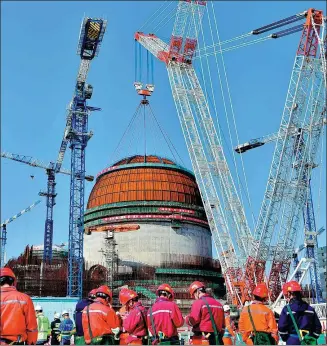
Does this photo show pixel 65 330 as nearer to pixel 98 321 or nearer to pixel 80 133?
pixel 98 321

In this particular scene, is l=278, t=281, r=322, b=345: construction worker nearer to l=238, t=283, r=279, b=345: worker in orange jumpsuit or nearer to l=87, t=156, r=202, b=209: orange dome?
l=238, t=283, r=279, b=345: worker in orange jumpsuit

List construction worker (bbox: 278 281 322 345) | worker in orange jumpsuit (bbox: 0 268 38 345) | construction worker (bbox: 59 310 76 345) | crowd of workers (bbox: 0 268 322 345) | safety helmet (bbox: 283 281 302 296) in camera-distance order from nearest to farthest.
Result: 1. worker in orange jumpsuit (bbox: 0 268 38 345)
2. construction worker (bbox: 278 281 322 345)
3. crowd of workers (bbox: 0 268 322 345)
4. safety helmet (bbox: 283 281 302 296)
5. construction worker (bbox: 59 310 76 345)

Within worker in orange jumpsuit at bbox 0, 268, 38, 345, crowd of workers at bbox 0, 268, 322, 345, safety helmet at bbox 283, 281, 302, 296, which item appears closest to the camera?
worker in orange jumpsuit at bbox 0, 268, 38, 345

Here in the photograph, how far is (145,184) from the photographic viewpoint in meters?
73.6

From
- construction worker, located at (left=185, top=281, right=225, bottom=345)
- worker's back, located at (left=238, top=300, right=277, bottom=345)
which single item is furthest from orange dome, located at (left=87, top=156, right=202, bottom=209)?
worker's back, located at (left=238, top=300, right=277, bottom=345)

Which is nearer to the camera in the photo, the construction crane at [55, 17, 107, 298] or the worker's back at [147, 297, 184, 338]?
the worker's back at [147, 297, 184, 338]

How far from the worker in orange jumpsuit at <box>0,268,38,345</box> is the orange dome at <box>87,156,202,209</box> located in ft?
209

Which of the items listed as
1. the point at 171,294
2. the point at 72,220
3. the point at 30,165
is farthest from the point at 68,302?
the point at 30,165

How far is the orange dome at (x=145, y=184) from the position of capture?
73.1 metres

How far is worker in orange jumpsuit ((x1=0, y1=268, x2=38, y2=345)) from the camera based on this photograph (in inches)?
327

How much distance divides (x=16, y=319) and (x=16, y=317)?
33 millimetres

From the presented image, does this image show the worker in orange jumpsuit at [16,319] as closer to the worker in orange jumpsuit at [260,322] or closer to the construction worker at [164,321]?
the construction worker at [164,321]

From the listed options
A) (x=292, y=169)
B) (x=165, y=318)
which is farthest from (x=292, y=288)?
(x=292, y=169)

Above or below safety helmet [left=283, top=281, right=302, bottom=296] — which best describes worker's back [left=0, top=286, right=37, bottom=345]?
below
